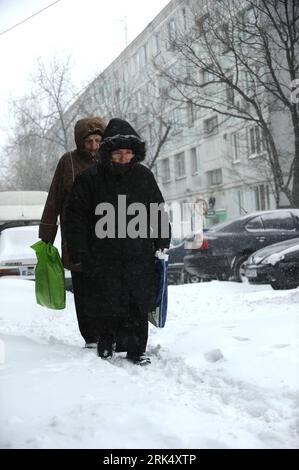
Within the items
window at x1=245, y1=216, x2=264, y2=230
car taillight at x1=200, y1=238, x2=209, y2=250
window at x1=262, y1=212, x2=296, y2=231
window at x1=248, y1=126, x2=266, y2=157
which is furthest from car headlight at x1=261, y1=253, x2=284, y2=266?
window at x1=248, y1=126, x2=266, y2=157

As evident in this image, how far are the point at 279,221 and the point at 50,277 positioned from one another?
712 cm

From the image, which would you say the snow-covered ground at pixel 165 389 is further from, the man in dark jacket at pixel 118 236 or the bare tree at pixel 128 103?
the bare tree at pixel 128 103

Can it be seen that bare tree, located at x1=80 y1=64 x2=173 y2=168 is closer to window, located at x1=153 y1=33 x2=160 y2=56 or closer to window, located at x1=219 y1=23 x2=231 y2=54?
window, located at x1=153 y1=33 x2=160 y2=56

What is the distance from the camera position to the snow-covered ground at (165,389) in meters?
2.26

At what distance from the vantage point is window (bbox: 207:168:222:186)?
27.0 meters

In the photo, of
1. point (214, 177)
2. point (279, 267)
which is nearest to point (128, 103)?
point (214, 177)

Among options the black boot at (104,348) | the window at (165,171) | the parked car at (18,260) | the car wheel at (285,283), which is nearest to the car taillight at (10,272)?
the parked car at (18,260)

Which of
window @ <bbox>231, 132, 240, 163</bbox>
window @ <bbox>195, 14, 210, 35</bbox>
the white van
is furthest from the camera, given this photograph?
window @ <bbox>231, 132, 240, 163</bbox>

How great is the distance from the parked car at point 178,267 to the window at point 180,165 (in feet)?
54.7

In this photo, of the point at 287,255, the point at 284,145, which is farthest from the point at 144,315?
the point at 284,145

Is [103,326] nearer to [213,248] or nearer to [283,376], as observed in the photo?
[283,376]

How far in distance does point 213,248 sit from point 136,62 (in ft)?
25.7

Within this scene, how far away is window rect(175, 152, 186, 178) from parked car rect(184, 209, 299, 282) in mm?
17745

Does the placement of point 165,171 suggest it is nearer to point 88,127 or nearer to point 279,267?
point 279,267
